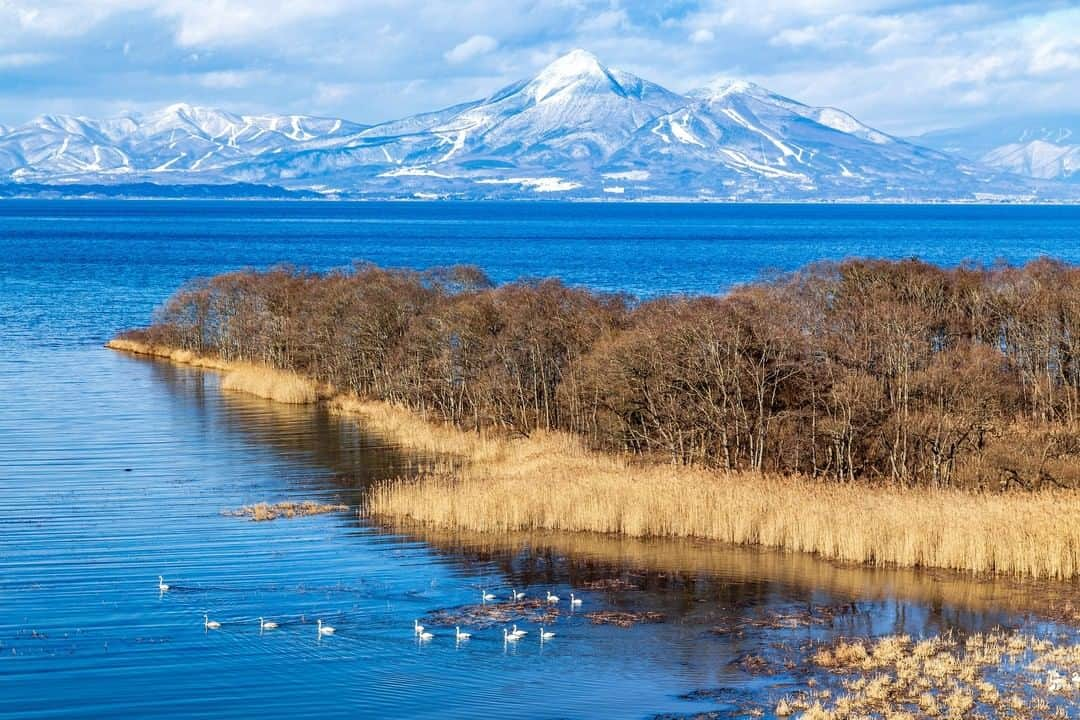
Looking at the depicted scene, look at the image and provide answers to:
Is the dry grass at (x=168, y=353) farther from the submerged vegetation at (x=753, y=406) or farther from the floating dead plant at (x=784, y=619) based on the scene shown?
the floating dead plant at (x=784, y=619)

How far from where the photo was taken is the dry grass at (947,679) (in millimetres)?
23812

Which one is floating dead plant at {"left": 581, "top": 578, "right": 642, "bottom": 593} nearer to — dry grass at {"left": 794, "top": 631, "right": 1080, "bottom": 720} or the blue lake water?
the blue lake water

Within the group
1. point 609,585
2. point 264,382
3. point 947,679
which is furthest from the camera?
point 264,382

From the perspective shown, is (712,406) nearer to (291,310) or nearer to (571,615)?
(571,615)

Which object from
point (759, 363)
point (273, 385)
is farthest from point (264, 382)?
point (759, 363)

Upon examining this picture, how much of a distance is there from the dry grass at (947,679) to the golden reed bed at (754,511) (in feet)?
18.0

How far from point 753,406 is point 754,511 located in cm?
894

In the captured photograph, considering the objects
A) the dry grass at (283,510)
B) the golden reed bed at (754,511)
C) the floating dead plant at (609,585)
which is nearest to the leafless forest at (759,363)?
the golden reed bed at (754,511)

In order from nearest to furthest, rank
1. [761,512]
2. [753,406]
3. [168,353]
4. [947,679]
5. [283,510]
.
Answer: [947,679] < [761,512] < [283,510] < [753,406] < [168,353]

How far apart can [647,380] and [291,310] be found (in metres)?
34.3

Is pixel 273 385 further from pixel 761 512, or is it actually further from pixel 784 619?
pixel 784 619

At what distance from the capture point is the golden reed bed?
34.3 metres

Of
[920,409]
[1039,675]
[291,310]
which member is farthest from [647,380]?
[291,310]

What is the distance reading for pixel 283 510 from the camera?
1670 inches
